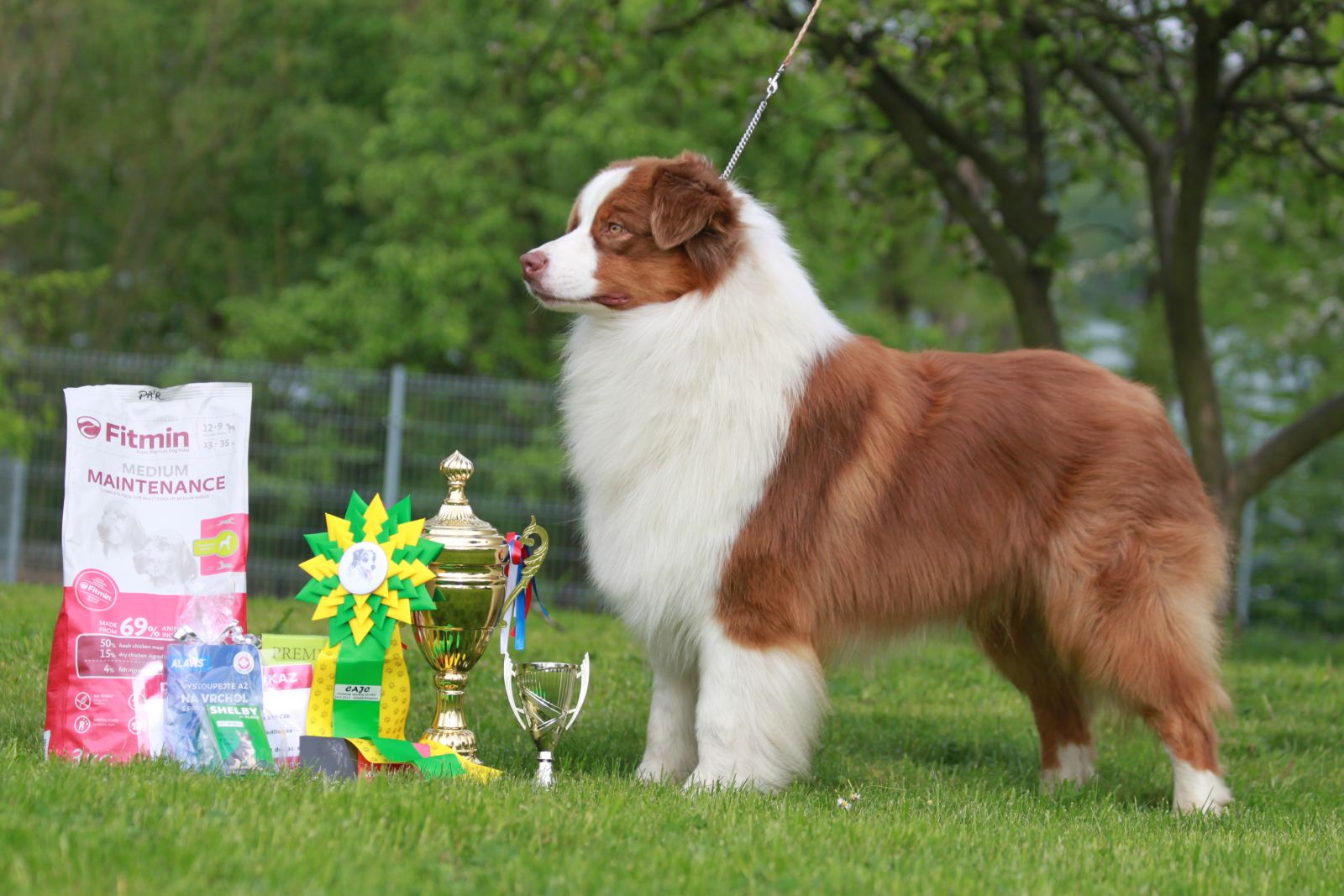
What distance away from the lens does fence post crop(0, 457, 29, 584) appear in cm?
1154

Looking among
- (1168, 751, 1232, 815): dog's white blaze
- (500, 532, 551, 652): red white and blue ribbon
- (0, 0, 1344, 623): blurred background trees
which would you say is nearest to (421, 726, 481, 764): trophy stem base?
(500, 532, 551, 652): red white and blue ribbon

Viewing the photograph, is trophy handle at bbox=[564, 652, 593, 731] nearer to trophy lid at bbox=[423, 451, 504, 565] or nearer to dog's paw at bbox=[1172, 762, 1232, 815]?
trophy lid at bbox=[423, 451, 504, 565]

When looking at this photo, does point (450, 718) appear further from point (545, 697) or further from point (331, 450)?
point (331, 450)

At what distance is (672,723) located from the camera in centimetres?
458

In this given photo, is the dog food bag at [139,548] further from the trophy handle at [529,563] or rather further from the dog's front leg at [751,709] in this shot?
the dog's front leg at [751,709]

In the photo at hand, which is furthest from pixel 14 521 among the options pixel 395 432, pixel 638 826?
pixel 638 826

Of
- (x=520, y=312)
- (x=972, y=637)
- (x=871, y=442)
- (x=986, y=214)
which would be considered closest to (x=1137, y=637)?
(x=972, y=637)

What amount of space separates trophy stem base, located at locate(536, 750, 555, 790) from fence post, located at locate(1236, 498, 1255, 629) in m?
11.1

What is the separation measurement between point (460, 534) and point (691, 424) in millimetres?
859

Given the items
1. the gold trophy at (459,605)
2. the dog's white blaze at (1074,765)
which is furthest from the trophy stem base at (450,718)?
the dog's white blaze at (1074,765)

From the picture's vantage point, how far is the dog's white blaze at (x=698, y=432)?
4234 millimetres

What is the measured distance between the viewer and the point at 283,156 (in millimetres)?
18547

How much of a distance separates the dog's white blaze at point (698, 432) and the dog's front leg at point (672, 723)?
0.22 m

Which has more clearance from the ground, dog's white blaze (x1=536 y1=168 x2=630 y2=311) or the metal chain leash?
the metal chain leash
